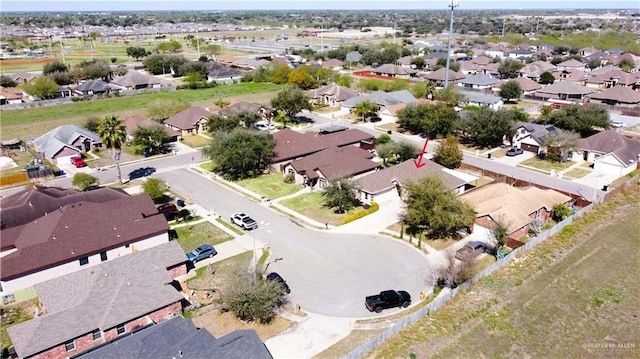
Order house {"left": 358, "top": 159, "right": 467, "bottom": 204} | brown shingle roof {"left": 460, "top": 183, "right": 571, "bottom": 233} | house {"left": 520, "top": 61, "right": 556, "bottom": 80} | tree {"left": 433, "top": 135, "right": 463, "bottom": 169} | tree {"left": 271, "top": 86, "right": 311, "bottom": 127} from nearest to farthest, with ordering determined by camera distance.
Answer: brown shingle roof {"left": 460, "top": 183, "right": 571, "bottom": 233}, house {"left": 358, "top": 159, "right": 467, "bottom": 204}, tree {"left": 433, "top": 135, "right": 463, "bottom": 169}, tree {"left": 271, "top": 86, "right": 311, "bottom": 127}, house {"left": 520, "top": 61, "right": 556, "bottom": 80}

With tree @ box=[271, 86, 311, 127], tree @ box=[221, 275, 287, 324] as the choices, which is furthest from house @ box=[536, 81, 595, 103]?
tree @ box=[221, 275, 287, 324]

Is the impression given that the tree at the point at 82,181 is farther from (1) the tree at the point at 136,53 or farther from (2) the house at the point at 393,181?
(1) the tree at the point at 136,53

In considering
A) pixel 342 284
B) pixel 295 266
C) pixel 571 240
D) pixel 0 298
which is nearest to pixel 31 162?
pixel 0 298

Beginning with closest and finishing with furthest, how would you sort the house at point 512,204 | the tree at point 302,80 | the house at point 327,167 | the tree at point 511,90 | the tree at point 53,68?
1. the house at point 512,204
2. the house at point 327,167
3. the tree at point 511,90
4. the tree at point 302,80
5. the tree at point 53,68

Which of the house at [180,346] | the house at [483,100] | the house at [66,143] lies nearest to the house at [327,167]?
the house at [180,346]

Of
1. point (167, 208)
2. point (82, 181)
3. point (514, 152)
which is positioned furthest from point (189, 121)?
point (514, 152)

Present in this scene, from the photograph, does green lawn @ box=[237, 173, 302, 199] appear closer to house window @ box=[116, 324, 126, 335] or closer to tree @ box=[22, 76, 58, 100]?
house window @ box=[116, 324, 126, 335]
